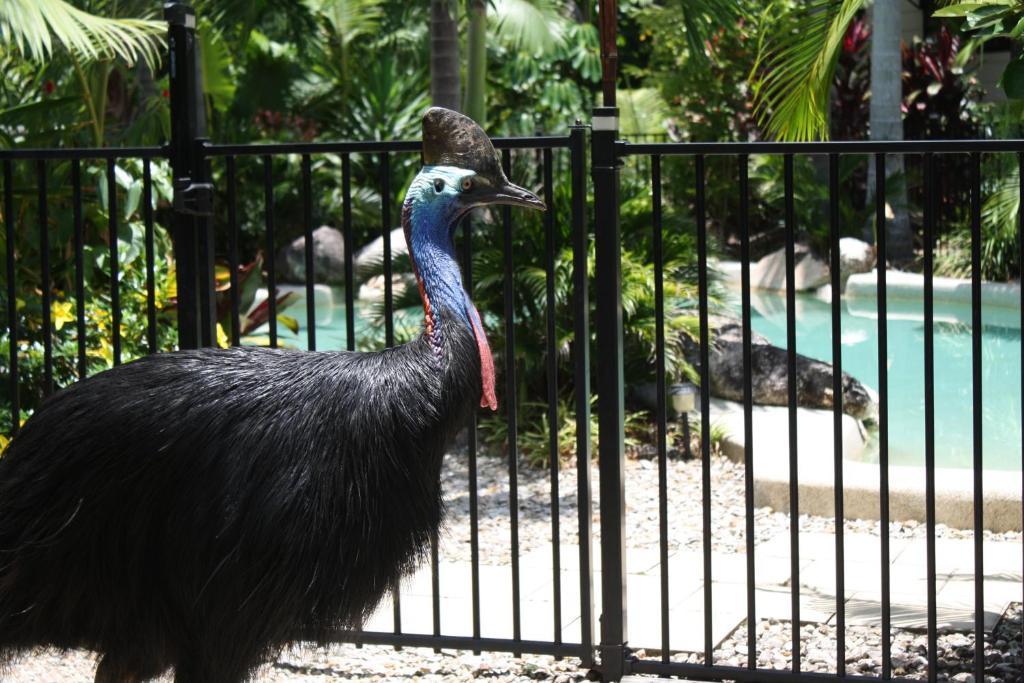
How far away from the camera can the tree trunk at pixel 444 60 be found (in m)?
8.89

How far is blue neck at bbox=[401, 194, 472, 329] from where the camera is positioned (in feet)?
10.0

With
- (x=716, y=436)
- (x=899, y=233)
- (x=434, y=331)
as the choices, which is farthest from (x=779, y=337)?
(x=434, y=331)

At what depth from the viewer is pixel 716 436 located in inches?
309

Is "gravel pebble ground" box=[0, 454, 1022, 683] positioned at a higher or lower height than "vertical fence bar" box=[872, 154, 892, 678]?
lower

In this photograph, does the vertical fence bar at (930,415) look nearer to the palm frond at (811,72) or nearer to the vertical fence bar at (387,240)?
the vertical fence bar at (387,240)

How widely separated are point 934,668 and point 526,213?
4.79 metres

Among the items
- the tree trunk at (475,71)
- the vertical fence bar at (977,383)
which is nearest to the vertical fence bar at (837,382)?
the vertical fence bar at (977,383)

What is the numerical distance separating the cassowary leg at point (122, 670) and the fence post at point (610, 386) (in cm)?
139

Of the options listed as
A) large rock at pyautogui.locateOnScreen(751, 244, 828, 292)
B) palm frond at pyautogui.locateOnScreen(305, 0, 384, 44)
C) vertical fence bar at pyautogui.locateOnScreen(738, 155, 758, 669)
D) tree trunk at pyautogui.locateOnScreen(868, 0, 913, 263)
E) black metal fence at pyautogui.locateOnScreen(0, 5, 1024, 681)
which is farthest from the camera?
palm frond at pyautogui.locateOnScreen(305, 0, 384, 44)

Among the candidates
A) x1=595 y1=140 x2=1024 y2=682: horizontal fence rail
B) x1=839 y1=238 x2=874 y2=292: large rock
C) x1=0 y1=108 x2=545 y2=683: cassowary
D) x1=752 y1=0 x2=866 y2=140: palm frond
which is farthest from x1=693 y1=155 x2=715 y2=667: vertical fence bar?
x1=839 y1=238 x2=874 y2=292: large rock

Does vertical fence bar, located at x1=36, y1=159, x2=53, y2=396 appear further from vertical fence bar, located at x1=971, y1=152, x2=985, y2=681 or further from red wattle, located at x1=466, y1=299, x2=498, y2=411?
vertical fence bar, located at x1=971, y1=152, x2=985, y2=681

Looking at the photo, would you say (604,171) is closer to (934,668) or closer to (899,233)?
(934,668)

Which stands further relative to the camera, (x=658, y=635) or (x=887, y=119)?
(x=887, y=119)

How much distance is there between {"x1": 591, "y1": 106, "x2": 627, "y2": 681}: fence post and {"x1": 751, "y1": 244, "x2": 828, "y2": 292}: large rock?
40.3ft
